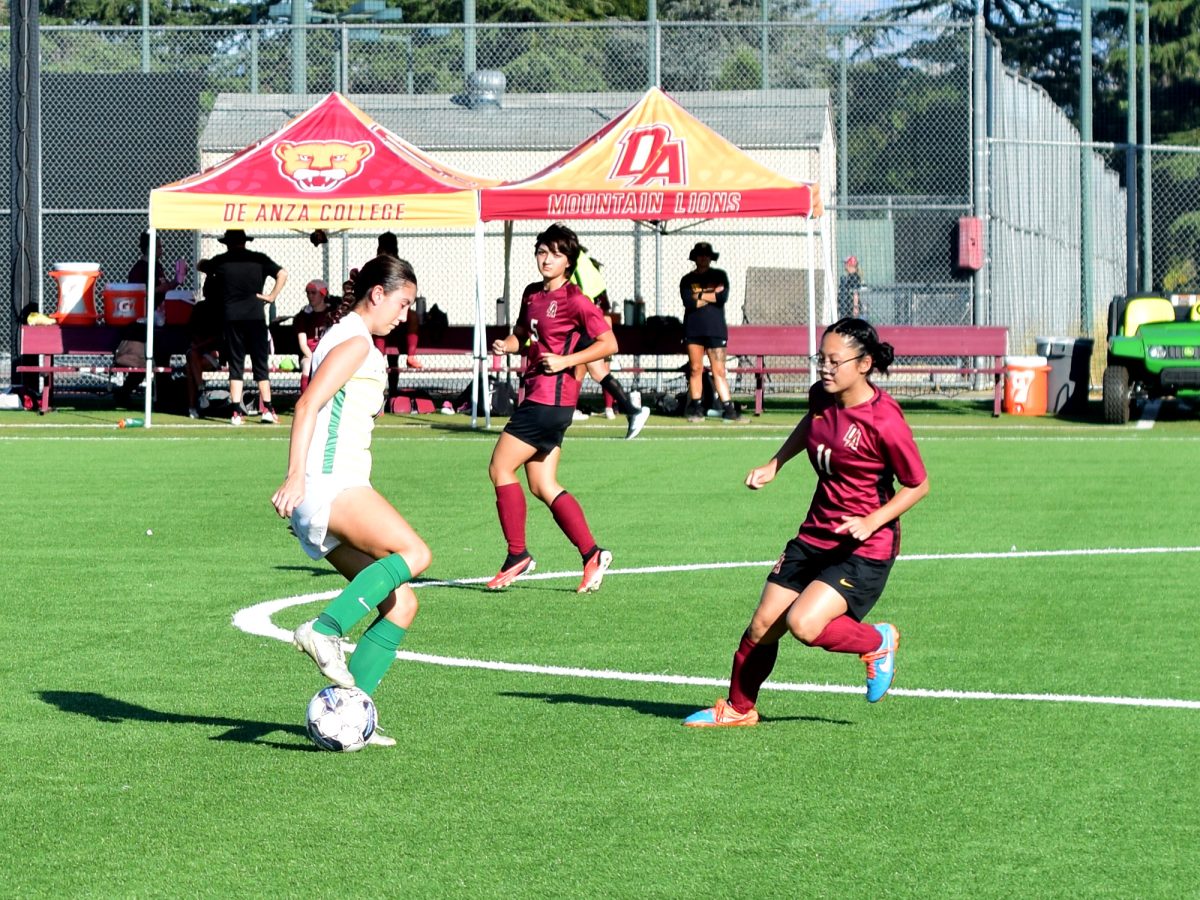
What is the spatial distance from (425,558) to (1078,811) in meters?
2.25

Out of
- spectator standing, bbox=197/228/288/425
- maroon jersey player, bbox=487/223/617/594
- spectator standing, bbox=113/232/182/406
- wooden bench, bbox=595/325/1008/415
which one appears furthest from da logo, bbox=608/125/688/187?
maroon jersey player, bbox=487/223/617/594

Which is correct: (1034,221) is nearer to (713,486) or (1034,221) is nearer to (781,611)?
(713,486)

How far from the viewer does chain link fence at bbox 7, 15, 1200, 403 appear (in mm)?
29062

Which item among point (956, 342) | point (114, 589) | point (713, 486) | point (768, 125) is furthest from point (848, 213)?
point (114, 589)

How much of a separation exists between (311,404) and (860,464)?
1.89 meters

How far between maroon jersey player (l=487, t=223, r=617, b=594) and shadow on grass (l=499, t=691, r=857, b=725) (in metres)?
2.77

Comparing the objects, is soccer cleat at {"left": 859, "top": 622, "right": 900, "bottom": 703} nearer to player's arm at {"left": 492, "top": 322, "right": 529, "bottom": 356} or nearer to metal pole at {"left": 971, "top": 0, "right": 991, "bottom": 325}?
player's arm at {"left": 492, "top": 322, "right": 529, "bottom": 356}

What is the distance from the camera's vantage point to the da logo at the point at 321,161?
21859mm

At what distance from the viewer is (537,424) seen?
10.6m

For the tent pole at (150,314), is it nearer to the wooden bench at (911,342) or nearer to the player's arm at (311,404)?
the wooden bench at (911,342)

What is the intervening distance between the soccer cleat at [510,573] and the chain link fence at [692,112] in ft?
56.8

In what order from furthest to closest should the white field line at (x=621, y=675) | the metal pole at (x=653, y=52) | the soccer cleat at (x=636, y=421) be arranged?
the metal pole at (x=653, y=52)
the soccer cleat at (x=636, y=421)
the white field line at (x=621, y=675)

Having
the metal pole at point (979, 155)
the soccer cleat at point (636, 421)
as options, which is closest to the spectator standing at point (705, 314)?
the soccer cleat at point (636, 421)

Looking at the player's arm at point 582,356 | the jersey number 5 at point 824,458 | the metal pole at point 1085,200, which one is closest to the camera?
the jersey number 5 at point 824,458
